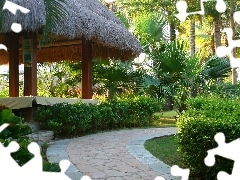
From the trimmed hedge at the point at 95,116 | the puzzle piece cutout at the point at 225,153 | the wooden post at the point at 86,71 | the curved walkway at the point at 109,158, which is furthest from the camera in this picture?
the wooden post at the point at 86,71

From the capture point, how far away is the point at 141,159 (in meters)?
4.50

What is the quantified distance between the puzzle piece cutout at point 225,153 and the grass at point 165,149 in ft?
3.23

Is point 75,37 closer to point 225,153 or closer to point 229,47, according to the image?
point 229,47

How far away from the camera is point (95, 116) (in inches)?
289

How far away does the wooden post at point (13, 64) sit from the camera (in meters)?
8.27

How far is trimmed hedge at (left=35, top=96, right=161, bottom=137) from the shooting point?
6.61 meters

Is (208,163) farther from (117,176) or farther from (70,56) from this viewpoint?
(70,56)

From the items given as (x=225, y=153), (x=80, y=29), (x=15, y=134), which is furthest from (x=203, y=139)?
(x=80, y=29)

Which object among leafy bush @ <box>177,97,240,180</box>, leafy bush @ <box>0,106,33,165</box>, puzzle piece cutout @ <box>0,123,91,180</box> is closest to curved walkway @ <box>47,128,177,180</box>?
leafy bush @ <box>177,97,240,180</box>

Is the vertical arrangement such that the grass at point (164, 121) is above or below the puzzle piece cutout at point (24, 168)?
below

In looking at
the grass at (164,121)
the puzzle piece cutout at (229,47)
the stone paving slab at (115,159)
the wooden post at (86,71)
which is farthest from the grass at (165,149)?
the wooden post at (86,71)

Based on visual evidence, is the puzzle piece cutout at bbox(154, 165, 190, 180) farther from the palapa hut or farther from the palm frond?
the palm frond

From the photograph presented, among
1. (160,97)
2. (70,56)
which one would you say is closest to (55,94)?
(70,56)

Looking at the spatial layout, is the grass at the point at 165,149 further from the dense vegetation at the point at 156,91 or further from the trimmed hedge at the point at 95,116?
the trimmed hedge at the point at 95,116
